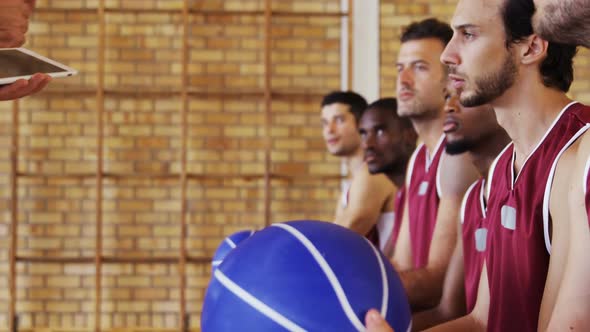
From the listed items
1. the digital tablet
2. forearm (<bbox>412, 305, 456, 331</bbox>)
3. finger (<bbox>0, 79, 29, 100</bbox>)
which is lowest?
forearm (<bbox>412, 305, 456, 331</bbox>)

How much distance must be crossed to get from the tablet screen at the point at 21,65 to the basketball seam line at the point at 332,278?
2.58 ft

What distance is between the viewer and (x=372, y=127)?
3.80 m

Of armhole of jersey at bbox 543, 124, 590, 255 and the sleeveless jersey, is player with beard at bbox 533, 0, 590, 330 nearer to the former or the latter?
armhole of jersey at bbox 543, 124, 590, 255

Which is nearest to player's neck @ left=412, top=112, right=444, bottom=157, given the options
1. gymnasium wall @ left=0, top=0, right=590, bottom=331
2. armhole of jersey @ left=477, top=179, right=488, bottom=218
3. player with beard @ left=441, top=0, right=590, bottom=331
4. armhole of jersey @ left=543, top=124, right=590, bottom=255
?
armhole of jersey @ left=477, top=179, right=488, bottom=218

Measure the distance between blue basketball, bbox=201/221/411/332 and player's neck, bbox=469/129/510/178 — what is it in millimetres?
1080

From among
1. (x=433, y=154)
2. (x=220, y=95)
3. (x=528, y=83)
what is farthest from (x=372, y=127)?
(x=220, y=95)

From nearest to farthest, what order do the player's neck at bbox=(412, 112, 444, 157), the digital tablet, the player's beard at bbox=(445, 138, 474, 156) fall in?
the digital tablet → the player's beard at bbox=(445, 138, 474, 156) → the player's neck at bbox=(412, 112, 444, 157)

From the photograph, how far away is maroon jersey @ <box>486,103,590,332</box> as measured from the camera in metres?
1.64

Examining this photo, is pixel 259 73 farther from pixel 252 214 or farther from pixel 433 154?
pixel 433 154

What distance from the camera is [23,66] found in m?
1.92

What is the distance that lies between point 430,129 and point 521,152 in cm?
134

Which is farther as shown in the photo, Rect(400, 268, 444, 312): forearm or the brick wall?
the brick wall

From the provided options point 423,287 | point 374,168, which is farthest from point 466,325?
point 374,168

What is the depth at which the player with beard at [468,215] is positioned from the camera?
210 cm
